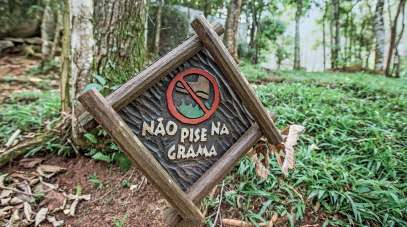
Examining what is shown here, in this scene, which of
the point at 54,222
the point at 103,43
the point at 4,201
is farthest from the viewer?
the point at 103,43

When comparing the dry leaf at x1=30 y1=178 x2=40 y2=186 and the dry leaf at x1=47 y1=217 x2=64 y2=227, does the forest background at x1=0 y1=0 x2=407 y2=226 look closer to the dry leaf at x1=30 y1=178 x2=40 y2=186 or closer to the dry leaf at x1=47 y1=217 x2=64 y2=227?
the dry leaf at x1=47 y1=217 x2=64 y2=227

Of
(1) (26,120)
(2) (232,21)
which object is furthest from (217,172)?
(2) (232,21)

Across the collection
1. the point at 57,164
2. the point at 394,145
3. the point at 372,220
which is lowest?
the point at 372,220

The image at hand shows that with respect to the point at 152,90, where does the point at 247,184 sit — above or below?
below

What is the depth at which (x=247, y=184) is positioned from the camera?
191 centimetres

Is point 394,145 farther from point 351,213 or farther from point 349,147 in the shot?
point 351,213

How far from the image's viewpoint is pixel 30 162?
2.19 metres

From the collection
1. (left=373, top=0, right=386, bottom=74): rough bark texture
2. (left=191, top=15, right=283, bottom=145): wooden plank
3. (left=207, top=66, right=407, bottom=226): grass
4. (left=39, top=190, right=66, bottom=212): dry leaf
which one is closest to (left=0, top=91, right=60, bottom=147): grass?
(left=39, top=190, right=66, bottom=212): dry leaf

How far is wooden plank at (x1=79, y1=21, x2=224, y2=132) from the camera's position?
0.93 meters

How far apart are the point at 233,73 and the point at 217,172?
21.8 inches

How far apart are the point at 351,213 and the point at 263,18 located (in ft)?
41.8

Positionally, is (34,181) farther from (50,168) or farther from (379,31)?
(379,31)

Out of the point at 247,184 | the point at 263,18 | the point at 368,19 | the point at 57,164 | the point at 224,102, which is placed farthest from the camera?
Answer: the point at 263,18

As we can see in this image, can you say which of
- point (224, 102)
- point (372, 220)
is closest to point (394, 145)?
point (372, 220)
